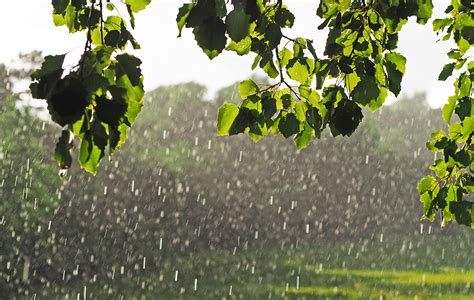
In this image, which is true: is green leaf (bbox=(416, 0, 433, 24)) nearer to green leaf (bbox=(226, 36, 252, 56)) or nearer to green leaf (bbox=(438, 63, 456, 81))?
green leaf (bbox=(226, 36, 252, 56))

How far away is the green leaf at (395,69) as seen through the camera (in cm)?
264

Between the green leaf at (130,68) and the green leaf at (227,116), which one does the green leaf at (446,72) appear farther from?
the green leaf at (130,68)

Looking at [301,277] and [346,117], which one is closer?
[346,117]

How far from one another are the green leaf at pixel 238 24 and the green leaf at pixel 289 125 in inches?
38.3

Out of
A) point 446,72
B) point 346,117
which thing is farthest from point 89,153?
point 446,72

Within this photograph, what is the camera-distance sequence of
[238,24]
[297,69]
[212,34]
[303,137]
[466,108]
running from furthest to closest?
[466,108] → [297,69] → [303,137] → [212,34] → [238,24]

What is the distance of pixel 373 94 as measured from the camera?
2596 mm

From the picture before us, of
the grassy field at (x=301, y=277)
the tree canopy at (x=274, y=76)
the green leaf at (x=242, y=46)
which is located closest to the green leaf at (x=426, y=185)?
the tree canopy at (x=274, y=76)

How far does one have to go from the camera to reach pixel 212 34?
1.98 m

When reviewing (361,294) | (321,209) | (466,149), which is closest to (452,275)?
(361,294)

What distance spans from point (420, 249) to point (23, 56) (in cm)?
2486

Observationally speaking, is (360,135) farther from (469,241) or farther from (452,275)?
(452,275)

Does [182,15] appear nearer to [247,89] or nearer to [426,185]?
[247,89]

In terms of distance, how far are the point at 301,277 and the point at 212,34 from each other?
2755 cm
